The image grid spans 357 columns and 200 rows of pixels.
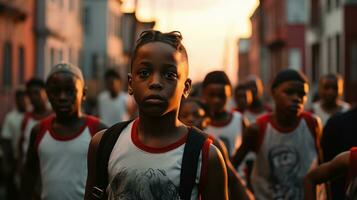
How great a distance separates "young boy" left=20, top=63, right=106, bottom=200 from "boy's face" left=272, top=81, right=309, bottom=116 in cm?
188

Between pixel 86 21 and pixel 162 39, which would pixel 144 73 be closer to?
pixel 162 39

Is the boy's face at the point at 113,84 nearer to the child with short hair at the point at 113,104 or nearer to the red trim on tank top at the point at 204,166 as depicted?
the child with short hair at the point at 113,104

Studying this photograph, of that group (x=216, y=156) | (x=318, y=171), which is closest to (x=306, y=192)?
(x=318, y=171)

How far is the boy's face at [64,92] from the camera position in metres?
6.80

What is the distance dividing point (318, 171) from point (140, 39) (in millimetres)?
1472

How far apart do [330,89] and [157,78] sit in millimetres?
7744

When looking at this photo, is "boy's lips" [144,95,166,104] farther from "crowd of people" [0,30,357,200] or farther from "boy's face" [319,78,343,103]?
"boy's face" [319,78,343,103]

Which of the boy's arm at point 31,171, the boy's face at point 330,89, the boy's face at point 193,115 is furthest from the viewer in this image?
the boy's face at point 330,89

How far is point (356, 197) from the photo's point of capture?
10.3 ft

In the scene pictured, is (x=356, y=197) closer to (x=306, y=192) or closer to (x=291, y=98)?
(x=306, y=192)

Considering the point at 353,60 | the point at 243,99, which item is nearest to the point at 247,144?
the point at 243,99

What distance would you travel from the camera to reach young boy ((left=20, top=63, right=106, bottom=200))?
6.61 m

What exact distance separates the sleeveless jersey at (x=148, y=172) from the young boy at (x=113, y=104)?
12101mm

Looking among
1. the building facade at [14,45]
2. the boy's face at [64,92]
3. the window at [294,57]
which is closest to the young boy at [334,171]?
the boy's face at [64,92]
